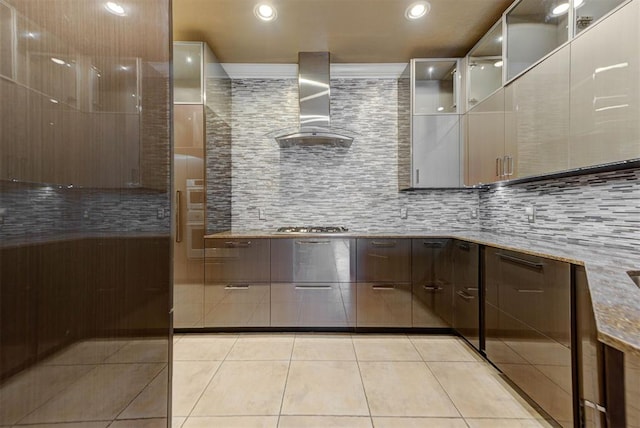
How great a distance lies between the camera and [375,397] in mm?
Answer: 1904

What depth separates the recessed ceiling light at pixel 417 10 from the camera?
240cm

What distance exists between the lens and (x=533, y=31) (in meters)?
2.20

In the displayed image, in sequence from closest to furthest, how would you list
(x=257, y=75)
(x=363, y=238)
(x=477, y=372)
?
1. (x=477, y=372)
2. (x=363, y=238)
3. (x=257, y=75)

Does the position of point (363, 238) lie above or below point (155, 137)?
below

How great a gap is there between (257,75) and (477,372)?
336 centimetres

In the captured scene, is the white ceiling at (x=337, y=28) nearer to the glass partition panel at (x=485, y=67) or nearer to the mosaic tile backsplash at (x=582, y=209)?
the glass partition panel at (x=485, y=67)

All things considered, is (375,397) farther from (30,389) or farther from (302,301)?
(30,389)

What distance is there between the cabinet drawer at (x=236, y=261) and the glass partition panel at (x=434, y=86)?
2.02 meters

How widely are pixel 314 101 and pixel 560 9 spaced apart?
1.97 meters

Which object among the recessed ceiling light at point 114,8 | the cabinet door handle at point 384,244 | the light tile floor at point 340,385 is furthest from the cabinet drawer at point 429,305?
the recessed ceiling light at point 114,8

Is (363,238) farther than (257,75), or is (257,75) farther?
(257,75)

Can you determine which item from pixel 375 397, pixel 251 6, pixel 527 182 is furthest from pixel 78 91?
pixel 527 182

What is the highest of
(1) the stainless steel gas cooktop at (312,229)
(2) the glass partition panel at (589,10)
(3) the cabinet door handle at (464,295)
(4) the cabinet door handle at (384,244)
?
(2) the glass partition panel at (589,10)

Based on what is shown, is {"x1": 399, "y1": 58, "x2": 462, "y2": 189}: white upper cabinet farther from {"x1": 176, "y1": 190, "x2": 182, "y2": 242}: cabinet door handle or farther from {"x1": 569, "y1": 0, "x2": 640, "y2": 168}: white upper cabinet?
{"x1": 176, "y1": 190, "x2": 182, "y2": 242}: cabinet door handle
